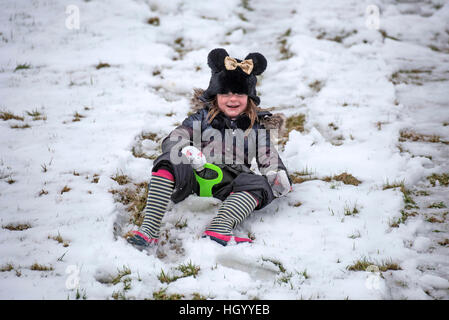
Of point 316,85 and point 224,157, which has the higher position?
point 316,85

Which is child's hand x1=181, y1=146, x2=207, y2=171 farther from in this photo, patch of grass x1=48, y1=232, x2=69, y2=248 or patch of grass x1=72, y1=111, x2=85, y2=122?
patch of grass x1=72, y1=111, x2=85, y2=122

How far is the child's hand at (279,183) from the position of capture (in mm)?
3637

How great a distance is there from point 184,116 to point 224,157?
1.99 meters

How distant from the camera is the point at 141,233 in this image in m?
3.10

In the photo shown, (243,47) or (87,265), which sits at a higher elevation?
(243,47)

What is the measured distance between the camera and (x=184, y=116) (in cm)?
570

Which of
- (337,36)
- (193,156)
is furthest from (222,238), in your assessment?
(337,36)

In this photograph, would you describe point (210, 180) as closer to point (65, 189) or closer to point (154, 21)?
point (65, 189)

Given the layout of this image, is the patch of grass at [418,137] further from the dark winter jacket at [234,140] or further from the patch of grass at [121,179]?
the patch of grass at [121,179]

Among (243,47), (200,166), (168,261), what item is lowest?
(168,261)
